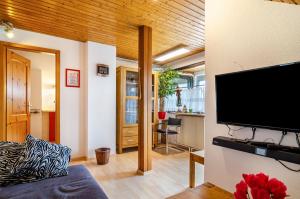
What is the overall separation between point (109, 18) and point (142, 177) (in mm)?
2435

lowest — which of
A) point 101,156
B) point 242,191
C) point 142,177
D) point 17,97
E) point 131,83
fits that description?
point 142,177

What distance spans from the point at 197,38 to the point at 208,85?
6.02 feet

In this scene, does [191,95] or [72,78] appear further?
[191,95]

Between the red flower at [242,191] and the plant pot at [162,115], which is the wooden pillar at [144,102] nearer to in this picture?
the plant pot at [162,115]

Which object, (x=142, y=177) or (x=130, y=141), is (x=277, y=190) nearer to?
(x=142, y=177)

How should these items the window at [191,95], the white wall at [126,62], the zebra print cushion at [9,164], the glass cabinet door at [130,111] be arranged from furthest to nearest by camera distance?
the white wall at [126,62]
the window at [191,95]
the glass cabinet door at [130,111]
the zebra print cushion at [9,164]

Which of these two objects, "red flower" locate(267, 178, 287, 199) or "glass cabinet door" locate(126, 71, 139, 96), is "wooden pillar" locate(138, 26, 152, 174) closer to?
"glass cabinet door" locate(126, 71, 139, 96)

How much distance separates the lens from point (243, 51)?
152 cm


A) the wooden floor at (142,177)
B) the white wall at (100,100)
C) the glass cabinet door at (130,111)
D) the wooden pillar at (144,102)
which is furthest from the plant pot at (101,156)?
the glass cabinet door at (130,111)

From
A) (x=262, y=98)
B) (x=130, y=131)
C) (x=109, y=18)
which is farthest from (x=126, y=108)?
(x=262, y=98)

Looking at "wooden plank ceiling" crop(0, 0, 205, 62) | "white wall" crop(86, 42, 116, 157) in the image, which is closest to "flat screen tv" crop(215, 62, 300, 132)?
"wooden plank ceiling" crop(0, 0, 205, 62)

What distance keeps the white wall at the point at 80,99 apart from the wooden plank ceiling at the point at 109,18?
7.7 inches

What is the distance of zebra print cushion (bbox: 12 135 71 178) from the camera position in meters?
1.34

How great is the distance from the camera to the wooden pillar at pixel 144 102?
2801mm
